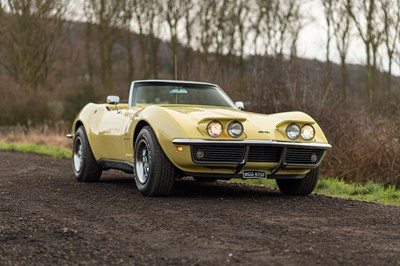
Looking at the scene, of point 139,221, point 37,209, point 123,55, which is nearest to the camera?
point 139,221

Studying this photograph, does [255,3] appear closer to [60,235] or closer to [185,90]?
[185,90]

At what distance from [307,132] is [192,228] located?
2.51 m

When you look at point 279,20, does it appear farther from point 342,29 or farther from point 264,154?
point 264,154

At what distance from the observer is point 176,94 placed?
27.9 feet

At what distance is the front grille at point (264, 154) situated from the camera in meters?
6.75

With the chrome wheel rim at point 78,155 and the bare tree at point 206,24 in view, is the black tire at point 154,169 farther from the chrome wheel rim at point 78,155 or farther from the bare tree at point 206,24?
the bare tree at point 206,24

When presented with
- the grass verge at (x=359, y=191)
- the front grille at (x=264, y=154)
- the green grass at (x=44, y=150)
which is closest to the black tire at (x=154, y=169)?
the front grille at (x=264, y=154)

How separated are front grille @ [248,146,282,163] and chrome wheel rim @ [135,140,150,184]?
1159 mm

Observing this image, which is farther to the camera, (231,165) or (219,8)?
(219,8)

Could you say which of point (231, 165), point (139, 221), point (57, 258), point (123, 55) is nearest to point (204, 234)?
point (139, 221)

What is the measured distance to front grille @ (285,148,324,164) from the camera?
689cm

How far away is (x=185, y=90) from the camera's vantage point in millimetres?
8547

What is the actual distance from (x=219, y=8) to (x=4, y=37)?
35.6 ft

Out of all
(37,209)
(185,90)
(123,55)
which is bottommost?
(37,209)
